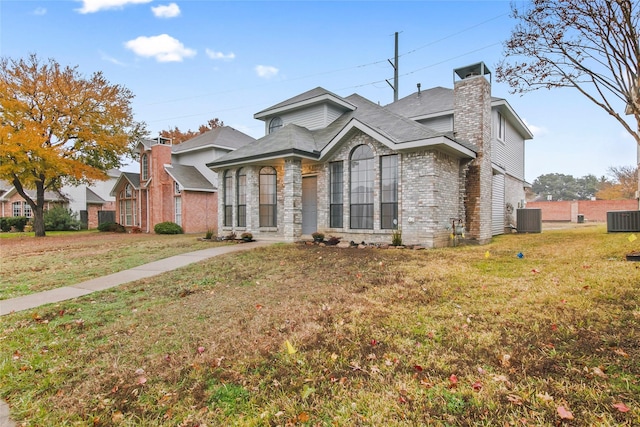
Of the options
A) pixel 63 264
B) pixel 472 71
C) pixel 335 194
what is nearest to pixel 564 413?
pixel 335 194

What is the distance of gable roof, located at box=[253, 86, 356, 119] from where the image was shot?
15.3 m

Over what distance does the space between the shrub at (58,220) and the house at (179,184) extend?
6452mm

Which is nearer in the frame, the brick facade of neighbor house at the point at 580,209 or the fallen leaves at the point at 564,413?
the fallen leaves at the point at 564,413

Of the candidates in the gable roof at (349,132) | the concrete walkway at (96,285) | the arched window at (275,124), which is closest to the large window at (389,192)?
the gable roof at (349,132)

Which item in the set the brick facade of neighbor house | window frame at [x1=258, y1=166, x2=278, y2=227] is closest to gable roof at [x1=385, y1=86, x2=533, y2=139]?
window frame at [x1=258, y1=166, x2=278, y2=227]

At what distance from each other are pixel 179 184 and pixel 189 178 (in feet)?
3.32

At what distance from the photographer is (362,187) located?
12.1 meters

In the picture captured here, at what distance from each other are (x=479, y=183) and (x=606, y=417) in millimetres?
10742

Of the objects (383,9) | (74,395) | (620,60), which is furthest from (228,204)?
(620,60)

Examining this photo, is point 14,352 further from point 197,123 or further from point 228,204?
point 197,123

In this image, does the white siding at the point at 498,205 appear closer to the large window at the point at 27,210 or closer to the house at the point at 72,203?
the house at the point at 72,203

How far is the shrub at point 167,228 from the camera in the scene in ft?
65.5

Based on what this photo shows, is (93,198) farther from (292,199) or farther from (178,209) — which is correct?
(292,199)

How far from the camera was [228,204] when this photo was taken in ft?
50.7
